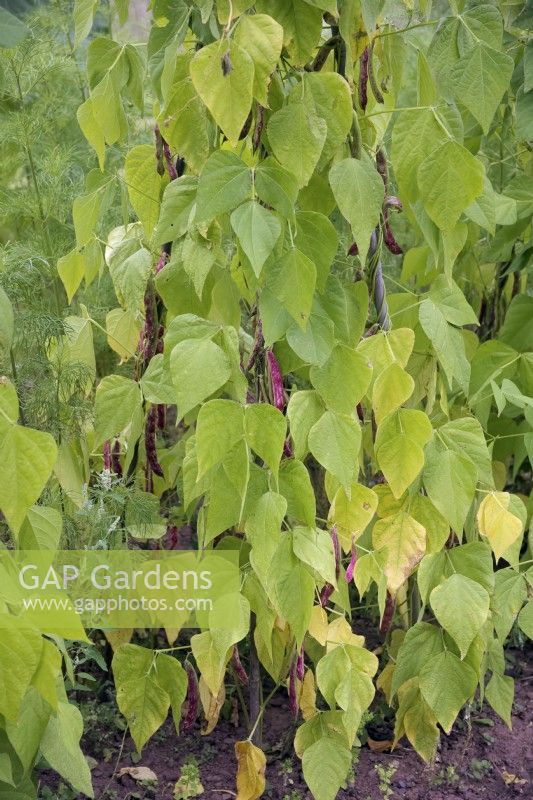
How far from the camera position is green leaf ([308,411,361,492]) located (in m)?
1.27

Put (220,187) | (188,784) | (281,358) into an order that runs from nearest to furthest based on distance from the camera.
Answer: (220,187) → (281,358) → (188,784)

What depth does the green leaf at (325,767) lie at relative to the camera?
1.54 meters

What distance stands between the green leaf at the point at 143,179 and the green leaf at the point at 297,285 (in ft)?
1.24

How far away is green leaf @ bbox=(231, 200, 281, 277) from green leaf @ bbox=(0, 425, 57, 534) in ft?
1.07

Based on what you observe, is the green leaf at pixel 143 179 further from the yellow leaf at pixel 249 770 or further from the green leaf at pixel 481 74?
the yellow leaf at pixel 249 770

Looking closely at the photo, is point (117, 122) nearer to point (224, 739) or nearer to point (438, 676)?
point (438, 676)

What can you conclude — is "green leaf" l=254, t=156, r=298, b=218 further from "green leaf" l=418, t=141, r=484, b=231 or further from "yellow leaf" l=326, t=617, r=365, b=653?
"yellow leaf" l=326, t=617, r=365, b=653

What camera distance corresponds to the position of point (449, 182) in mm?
1224

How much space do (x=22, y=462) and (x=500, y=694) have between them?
3.79 ft

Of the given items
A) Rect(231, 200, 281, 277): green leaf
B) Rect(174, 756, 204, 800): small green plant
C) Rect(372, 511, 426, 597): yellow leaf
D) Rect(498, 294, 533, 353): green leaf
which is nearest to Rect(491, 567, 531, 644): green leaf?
Rect(372, 511, 426, 597): yellow leaf

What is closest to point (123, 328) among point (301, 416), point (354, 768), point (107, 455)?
point (107, 455)

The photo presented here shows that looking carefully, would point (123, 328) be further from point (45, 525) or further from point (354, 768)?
point (354, 768)

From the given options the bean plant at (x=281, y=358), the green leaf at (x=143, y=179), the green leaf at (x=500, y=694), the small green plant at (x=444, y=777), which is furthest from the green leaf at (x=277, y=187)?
the small green plant at (x=444, y=777)

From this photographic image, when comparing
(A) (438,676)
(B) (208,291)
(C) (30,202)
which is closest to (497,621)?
(A) (438,676)
